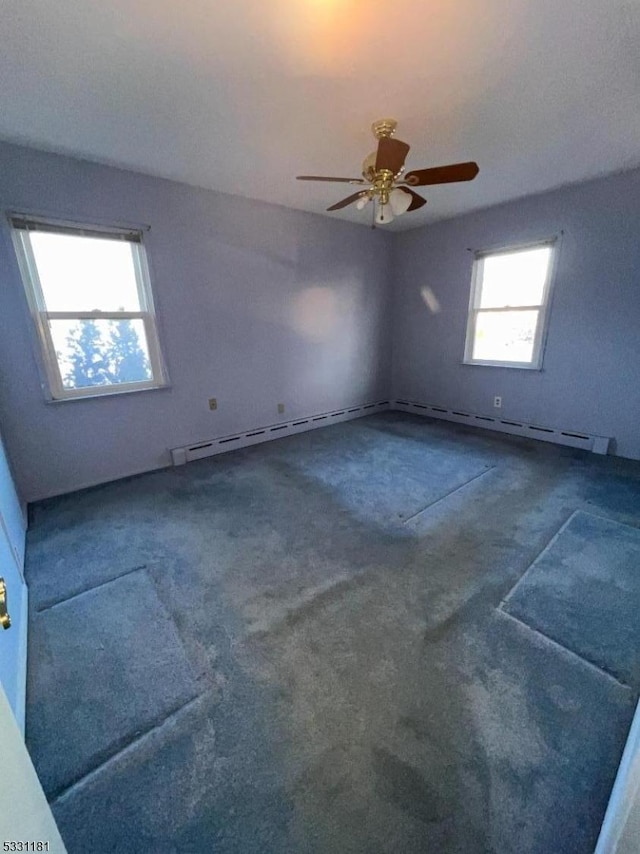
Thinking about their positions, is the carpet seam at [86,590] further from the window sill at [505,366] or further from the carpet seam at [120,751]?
the window sill at [505,366]

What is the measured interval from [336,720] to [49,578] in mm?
1728

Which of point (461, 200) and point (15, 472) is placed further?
point (461, 200)

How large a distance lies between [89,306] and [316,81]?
223 centimetres

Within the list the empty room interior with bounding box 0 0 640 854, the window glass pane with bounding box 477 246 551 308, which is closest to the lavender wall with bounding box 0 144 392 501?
the empty room interior with bounding box 0 0 640 854

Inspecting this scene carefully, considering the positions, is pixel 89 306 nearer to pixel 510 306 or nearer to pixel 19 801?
pixel 19 801

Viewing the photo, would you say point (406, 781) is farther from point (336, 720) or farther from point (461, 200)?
point (461, 200)

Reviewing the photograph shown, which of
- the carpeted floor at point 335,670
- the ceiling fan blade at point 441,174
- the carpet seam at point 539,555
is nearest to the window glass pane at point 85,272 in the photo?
the carpeted floor at point 335,670

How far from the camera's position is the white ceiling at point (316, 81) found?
1.40 metres

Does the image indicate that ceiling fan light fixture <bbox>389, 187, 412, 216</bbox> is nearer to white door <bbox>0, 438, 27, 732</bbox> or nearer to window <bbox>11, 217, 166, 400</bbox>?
window <bbox>11, 217, 166, 400</bbox>

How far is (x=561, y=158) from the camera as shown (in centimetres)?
263

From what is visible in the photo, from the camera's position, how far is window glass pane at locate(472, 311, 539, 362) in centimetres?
377

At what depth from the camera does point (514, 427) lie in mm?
3992

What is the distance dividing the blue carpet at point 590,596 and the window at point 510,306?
2.24 metres

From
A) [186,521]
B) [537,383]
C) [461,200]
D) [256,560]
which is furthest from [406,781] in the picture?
[461,200]
